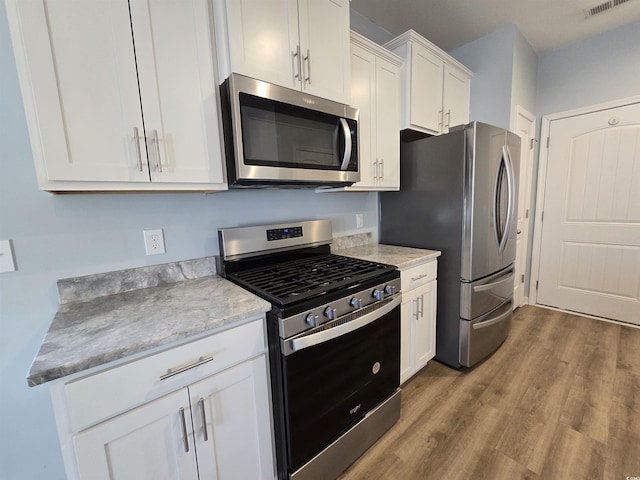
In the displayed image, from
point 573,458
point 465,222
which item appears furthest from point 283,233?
point 573,458

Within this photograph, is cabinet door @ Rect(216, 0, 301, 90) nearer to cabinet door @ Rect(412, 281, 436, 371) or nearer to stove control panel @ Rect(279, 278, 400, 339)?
stove control panel @ Rect(279, 278, 400, 339)

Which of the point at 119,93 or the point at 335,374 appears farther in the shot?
the point at 335,374

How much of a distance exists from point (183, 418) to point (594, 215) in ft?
12.6

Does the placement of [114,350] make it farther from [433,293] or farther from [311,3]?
[433,293]

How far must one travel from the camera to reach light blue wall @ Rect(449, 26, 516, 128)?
245cm

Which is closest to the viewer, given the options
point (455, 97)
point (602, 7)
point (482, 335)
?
point (482, 335)

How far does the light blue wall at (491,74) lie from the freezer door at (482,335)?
1.73m

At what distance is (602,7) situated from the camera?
2205 mm

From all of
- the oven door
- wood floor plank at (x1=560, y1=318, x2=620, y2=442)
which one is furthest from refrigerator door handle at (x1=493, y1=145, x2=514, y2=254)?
the oven door

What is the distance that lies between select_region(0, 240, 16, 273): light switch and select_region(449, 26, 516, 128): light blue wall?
342 cm

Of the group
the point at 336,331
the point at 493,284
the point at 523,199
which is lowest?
the point at 493,284

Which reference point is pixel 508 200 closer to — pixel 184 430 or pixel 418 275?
pixel 418 275

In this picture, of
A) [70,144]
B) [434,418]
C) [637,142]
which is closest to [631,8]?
[637,142]

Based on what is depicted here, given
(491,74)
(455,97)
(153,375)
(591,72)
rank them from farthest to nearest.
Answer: (591,72) → (491,74) → (455,97) → (153,375)
